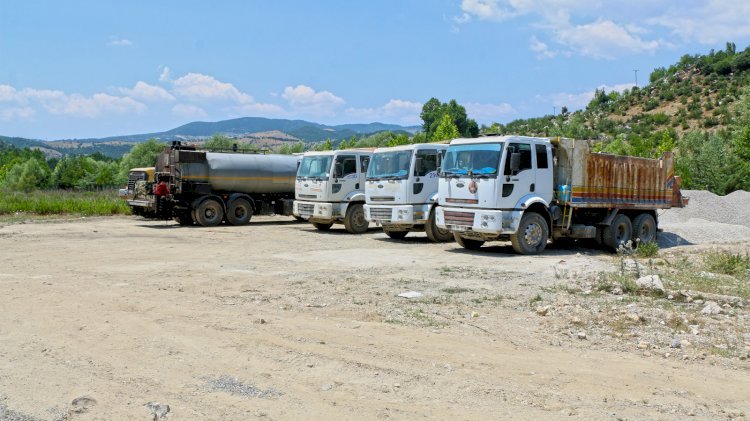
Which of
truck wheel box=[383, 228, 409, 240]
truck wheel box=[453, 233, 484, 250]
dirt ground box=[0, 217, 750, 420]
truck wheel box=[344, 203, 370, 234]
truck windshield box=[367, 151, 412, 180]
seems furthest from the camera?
truck wheel box=[344, 203, 370, 234]

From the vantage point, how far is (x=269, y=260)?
48.1 feet

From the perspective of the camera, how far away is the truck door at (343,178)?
21.3 m

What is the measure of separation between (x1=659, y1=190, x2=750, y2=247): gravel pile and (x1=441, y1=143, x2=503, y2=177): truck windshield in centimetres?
701

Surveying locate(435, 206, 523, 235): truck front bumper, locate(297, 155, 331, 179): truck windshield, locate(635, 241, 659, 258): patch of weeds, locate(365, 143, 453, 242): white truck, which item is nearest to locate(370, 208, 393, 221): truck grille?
locate(365, 143, 453, 242): white truck

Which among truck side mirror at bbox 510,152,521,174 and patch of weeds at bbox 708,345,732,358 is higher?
truck side mirror at bbox 510,152,521,174

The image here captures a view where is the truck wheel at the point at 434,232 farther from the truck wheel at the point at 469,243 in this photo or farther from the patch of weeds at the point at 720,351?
the patch of weeds at the point at 720,351

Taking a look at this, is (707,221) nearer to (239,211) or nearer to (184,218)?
(239,211)

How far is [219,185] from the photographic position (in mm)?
25828

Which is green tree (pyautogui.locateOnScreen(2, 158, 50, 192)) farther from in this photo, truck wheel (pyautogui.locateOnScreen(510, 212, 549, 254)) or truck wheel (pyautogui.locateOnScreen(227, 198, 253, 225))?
truck wheel (pyautogui.locateOnScreen(510, 212, 549, 254))

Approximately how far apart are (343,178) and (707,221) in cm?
1230

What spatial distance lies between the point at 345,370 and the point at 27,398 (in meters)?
2.65

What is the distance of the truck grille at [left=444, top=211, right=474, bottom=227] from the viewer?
15.4 m

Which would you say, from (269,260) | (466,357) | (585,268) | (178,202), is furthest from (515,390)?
(178,202)

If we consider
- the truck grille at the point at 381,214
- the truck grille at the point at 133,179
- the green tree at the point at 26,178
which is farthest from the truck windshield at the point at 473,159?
the green tree at the point at 26,178
